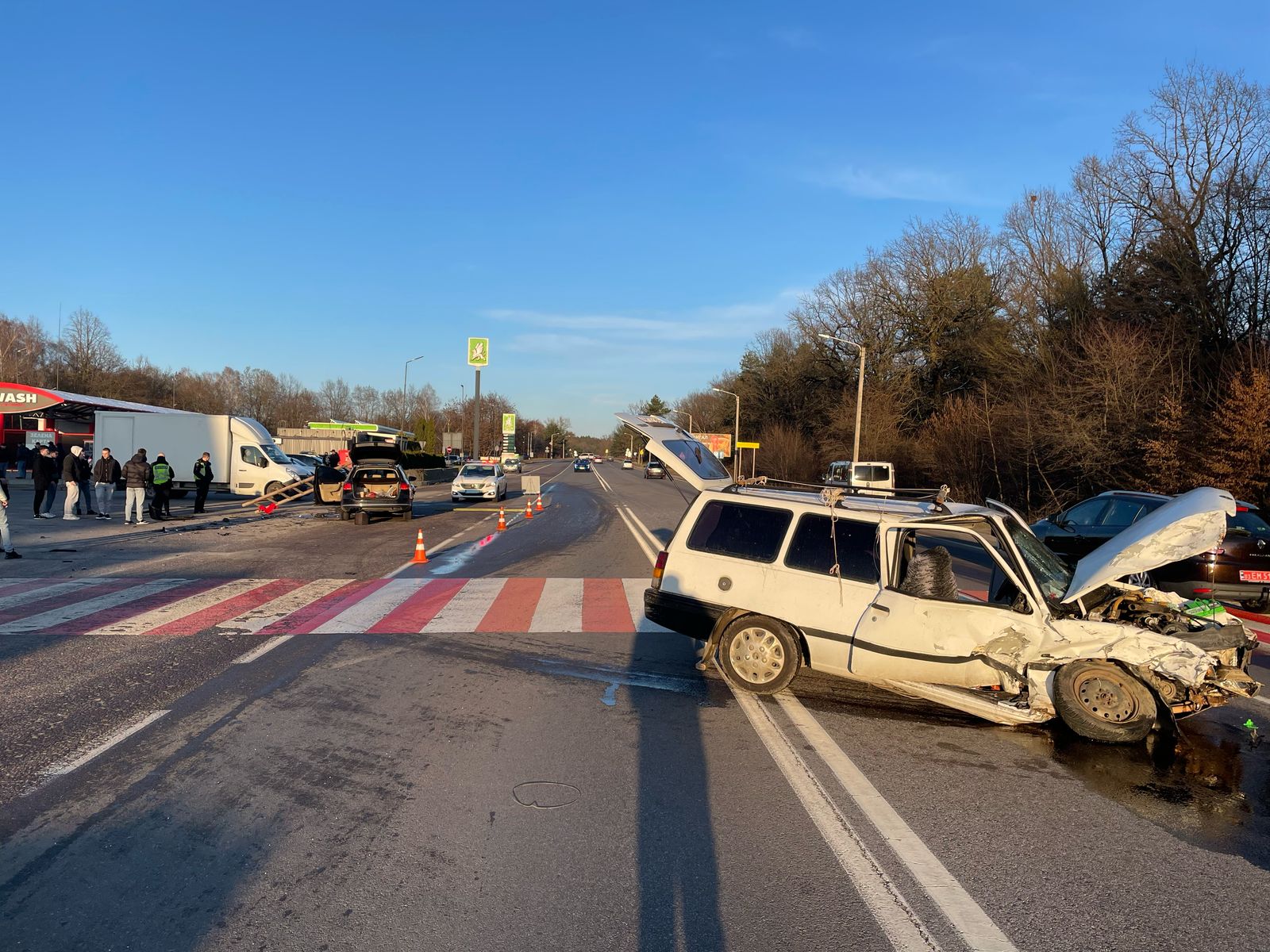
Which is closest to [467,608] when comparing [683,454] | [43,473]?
[683,454]

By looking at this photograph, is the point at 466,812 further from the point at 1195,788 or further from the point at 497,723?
the point at 1195,788

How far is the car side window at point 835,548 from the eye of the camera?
21.3 ft

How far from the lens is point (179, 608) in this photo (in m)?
10.1

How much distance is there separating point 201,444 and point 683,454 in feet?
89.2

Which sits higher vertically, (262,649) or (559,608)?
(559,608)

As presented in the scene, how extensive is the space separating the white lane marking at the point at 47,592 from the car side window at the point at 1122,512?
14.7 metres

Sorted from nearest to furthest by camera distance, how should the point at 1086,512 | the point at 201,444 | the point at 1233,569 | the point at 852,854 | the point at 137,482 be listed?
1. the point at 852,854
2. the point at 1233,569
3. the point at 1086,512
4. the point at 137,482
5. the point at 201,444

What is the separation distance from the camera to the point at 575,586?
493 inches

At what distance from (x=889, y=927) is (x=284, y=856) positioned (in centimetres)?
275

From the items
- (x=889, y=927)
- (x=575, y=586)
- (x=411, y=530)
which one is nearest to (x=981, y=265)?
(x=411, y=530)

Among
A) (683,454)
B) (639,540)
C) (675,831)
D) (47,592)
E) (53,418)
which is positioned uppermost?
(53,418)

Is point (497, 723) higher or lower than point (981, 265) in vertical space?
lower

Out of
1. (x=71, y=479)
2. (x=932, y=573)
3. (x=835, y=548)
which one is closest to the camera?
(x=932, y=573)

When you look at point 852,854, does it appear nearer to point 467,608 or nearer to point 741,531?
point 741,531
